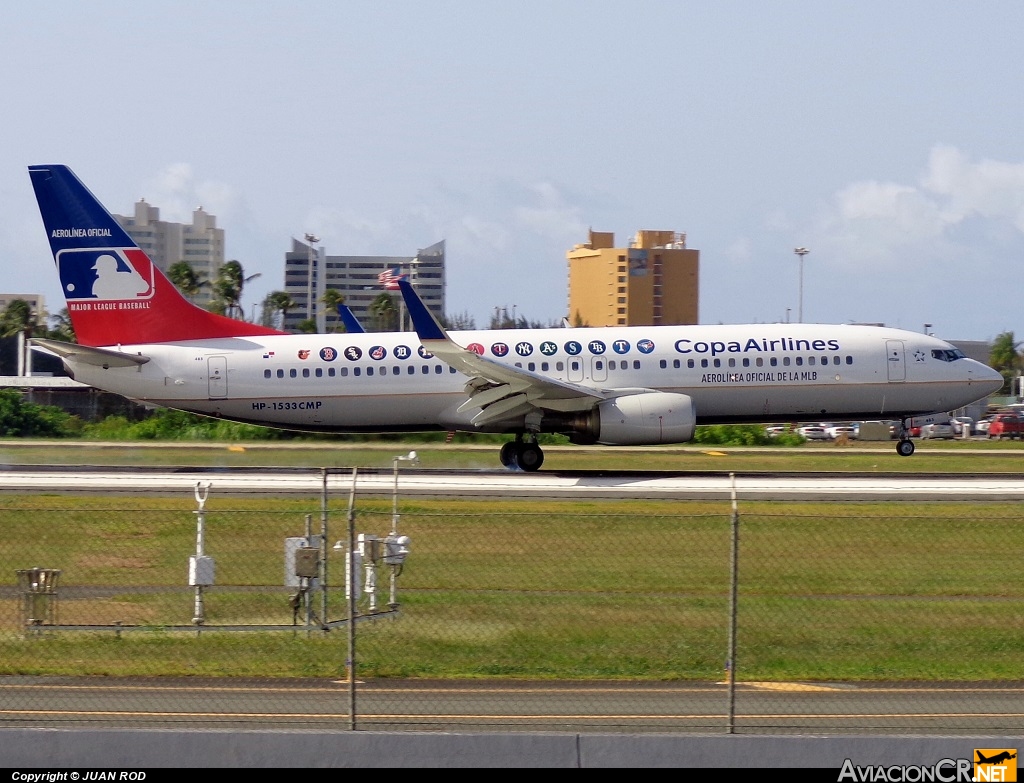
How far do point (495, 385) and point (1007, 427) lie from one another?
142ft

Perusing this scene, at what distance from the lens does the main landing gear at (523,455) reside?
102 ft

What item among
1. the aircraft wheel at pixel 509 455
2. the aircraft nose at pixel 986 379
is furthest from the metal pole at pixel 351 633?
the aircraft nose at pixel 986 379

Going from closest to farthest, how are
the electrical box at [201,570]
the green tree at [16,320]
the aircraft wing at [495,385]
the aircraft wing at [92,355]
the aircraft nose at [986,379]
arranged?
the electrical box at [201,570] < the aircraft wing at [495,385] < the aircraft wing at [92,355] < the aircraft nose at [986,379] < the green tree at [16,320]

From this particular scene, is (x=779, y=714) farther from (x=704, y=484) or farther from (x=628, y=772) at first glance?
(x=704, y=484)

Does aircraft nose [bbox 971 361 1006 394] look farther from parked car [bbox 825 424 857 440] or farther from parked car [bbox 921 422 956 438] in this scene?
parked car [bbox 921 422 956 438]

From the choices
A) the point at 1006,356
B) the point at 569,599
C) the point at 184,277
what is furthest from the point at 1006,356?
the point at 569,599

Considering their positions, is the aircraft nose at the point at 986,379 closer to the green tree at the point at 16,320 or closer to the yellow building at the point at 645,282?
the green tree at the point at 16,320

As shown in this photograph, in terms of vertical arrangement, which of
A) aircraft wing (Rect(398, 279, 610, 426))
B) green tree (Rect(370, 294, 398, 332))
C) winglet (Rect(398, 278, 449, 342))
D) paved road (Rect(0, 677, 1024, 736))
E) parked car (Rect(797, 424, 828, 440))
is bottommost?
paved road (Rect(0, 677, 1024, 736))

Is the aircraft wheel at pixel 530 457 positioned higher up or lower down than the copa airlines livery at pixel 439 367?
lower down

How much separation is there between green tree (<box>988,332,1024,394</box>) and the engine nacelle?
3904 inches

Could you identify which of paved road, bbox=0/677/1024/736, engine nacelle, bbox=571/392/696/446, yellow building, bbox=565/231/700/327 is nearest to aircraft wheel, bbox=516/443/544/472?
engine nacelle, bbox=571/392/696/446

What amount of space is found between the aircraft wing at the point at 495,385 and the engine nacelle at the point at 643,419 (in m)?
0.45

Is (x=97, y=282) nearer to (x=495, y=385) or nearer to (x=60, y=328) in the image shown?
(x=495, y=385)

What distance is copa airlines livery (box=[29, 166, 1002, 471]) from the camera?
101 feet
